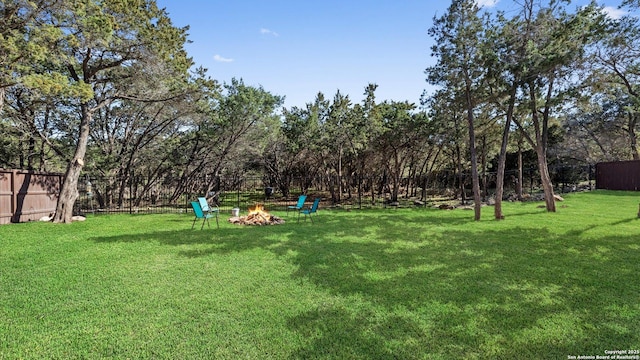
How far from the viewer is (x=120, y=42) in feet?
29.9

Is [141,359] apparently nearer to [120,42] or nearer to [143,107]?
[120,42]

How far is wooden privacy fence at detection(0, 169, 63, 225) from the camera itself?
29.3 ft

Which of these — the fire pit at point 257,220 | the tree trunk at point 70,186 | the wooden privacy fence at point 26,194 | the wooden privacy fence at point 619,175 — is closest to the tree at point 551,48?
the fire pit at point 257,220

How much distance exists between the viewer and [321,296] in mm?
3559

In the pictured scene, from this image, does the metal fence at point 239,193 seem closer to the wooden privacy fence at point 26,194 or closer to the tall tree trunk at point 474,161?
the wooden privacy fence at point 26,194

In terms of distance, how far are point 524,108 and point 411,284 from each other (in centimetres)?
888

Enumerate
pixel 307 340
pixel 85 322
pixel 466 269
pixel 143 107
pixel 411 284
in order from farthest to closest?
pixel 143 107, pixel 466 269, pixel 411 284, pixel 85 322, pixel 307 340

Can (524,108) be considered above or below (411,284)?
above

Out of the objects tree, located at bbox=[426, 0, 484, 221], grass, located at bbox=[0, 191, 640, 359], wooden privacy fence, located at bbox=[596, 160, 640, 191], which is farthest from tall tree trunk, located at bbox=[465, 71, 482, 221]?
wooden privacy fence, located at bbox=[596, 160, 640, 191]

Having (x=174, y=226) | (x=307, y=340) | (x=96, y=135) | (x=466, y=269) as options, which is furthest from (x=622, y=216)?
(x=96, y=135)

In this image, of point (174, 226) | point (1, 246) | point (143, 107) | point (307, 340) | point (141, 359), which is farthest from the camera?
point (143, 107)

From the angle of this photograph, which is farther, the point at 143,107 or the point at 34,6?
the point at 143,107

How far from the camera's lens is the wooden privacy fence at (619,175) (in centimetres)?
1691

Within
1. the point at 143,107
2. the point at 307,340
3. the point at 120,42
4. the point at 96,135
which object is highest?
the point at 120,42
